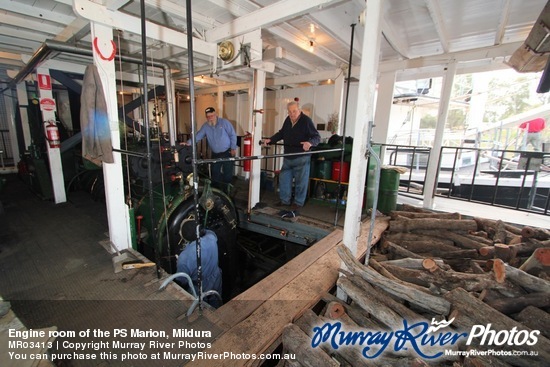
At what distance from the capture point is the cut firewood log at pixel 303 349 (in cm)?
152

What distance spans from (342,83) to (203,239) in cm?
466

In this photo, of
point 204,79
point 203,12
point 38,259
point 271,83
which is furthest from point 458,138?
point 38,259

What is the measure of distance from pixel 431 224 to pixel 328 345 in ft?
7.91

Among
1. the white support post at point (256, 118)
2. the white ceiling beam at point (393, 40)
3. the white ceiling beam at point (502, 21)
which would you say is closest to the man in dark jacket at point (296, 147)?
the white support post at point (256, 118)

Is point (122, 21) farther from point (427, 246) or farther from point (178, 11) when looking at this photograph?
point (427, 246)

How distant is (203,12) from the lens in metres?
3.08

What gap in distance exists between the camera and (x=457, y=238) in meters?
3.00

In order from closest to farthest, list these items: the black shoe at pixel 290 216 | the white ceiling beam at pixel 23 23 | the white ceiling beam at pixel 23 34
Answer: the white ceiling beam at pixel 23 23
the white ceiling beam at pixel 23 34
the black shoe at pixel 290 216

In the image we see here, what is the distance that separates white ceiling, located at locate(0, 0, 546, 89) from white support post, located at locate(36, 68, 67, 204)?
1.25 ft

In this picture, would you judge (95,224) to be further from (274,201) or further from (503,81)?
(503,81)

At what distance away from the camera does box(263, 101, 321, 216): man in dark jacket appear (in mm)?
3916

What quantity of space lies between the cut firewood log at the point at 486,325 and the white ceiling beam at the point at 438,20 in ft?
9.97

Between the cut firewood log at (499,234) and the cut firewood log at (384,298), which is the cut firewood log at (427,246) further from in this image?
the cut firewood log at (384,298)

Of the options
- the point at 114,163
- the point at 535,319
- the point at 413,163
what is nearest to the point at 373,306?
the point at 535,319
